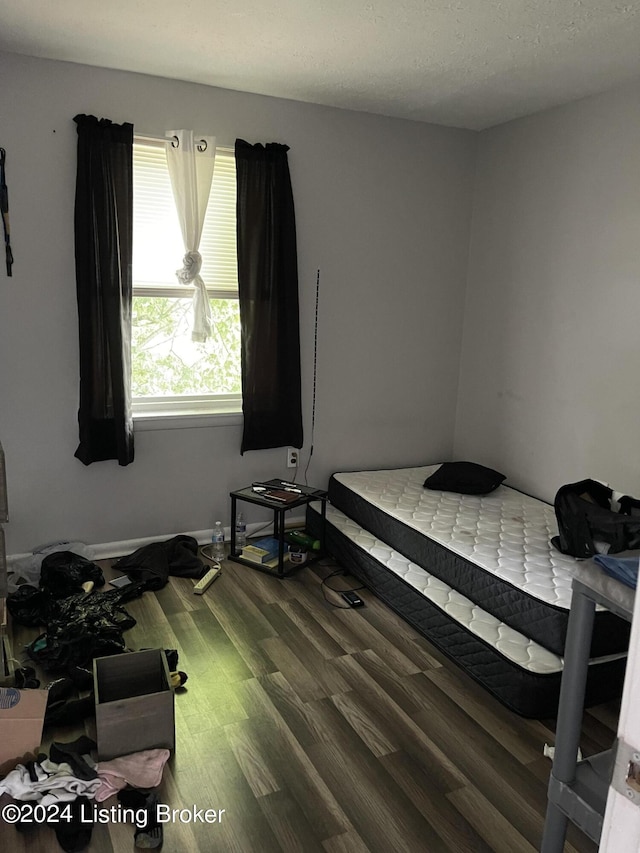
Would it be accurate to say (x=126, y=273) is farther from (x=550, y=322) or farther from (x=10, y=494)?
(x=550, y=322)

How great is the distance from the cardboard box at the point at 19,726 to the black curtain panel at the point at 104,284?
152cm

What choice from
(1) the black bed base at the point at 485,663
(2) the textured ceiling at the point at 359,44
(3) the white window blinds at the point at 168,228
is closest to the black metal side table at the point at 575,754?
(1) the black bed base at the point at 485,663

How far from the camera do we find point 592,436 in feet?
11.1

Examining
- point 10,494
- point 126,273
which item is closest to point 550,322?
point 126,273

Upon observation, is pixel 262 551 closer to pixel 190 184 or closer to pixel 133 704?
pixel 133 704

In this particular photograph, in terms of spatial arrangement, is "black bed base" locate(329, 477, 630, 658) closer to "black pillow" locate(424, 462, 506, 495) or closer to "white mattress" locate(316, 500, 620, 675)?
"white mattress" locate(316, 500, 620, 675)

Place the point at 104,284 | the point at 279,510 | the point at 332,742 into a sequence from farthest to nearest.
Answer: the point at 279,510, the point at 104,284, the point at 332,742

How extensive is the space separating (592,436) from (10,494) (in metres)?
3.10

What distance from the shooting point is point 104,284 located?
10.4 ft

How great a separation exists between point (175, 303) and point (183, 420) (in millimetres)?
658

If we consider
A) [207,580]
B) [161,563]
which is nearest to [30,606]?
[161,563]

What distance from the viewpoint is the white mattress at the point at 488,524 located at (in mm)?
2648

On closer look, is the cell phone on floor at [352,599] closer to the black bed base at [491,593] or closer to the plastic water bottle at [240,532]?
the black bed base at [491,593]

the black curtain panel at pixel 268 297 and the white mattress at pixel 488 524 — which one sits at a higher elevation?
the black curtain panel at pixel 268 297
